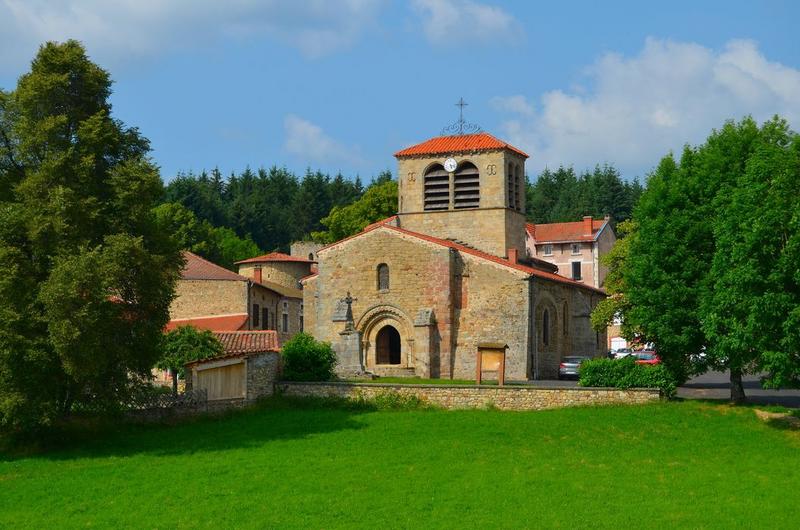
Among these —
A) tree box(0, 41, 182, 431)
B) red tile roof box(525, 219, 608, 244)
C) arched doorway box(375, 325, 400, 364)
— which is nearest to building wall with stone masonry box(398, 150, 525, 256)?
arched doorway box(375, 325, 400, 364)

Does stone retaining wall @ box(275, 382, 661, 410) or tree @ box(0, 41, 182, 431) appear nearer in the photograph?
tree @ box(0, 41, 182, 431)

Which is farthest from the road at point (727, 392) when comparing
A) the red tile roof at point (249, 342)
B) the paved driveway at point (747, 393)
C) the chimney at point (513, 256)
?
the red tile roof at point (249, 342)

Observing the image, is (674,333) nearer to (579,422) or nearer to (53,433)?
(579,422)

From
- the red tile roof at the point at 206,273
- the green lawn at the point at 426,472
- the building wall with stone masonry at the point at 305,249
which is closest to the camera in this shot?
the green lawn at the point at 426,472

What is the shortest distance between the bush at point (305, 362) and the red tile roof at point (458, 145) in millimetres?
14400

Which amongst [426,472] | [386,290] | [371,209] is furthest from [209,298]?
[426,472]

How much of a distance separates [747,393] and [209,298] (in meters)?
27.2

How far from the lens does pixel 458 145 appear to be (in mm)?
49094

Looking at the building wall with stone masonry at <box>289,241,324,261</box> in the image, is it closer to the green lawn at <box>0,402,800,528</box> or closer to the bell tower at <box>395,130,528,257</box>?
the bell tower at <box>395,130,528,257</box>

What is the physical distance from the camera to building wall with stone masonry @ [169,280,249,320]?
53.6m

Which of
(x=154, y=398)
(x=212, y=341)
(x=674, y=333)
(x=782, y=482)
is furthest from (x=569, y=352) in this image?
(x=782, y=482)

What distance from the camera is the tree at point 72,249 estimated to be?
28.3 meters

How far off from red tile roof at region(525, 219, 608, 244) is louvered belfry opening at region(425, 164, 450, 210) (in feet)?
145

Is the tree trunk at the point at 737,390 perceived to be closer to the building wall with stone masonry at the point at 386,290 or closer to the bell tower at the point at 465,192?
the building wall with stone masonry at the point at 386,290
